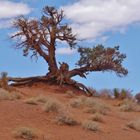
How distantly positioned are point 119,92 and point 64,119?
23.6 m

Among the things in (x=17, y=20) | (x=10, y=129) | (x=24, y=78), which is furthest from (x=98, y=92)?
(x=10, y=129)

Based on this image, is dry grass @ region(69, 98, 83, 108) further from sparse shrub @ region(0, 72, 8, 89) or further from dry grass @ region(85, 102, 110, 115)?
sparse shrub @ region(0, 72, 8, 89)

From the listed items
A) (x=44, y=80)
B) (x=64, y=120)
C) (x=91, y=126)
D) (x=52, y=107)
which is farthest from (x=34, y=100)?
(x=44, y=80)

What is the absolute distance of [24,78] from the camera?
43812 mm

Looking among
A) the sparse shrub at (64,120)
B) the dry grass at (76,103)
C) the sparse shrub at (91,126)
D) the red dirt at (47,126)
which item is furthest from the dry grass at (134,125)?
the dry grass at (76,103)

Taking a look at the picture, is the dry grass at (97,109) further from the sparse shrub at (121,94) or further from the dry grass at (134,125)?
the sparse shrub at (121,94)

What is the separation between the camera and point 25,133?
17.4 m

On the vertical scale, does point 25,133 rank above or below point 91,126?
below

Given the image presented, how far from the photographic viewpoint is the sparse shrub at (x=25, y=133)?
17.2 m

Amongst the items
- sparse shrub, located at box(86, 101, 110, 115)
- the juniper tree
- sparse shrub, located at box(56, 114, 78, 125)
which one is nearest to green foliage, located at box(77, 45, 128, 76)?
the juniper tree

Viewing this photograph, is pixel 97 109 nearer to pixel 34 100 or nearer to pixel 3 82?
pixel 34 100

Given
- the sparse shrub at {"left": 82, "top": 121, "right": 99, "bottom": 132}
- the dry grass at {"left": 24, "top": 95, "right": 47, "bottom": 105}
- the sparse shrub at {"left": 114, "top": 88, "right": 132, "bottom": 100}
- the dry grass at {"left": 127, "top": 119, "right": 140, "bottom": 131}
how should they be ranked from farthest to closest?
the sparse shrub at {"left": 114, "top": 88, "right": 132, "bottom": 100} → the dry grass at {"left": 24, "top": 95, "right": 47, "bottom": 105} → the dry grass at {"left": 127, "top": 119, "right": 140, "bottom": 131} → the sparse shrub at {"left": 82, "top": 121, "right": 99, "bottom": 132}

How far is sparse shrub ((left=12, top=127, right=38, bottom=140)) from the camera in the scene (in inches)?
677

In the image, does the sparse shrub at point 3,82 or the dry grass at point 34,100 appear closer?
the dry grass at point 34,100
